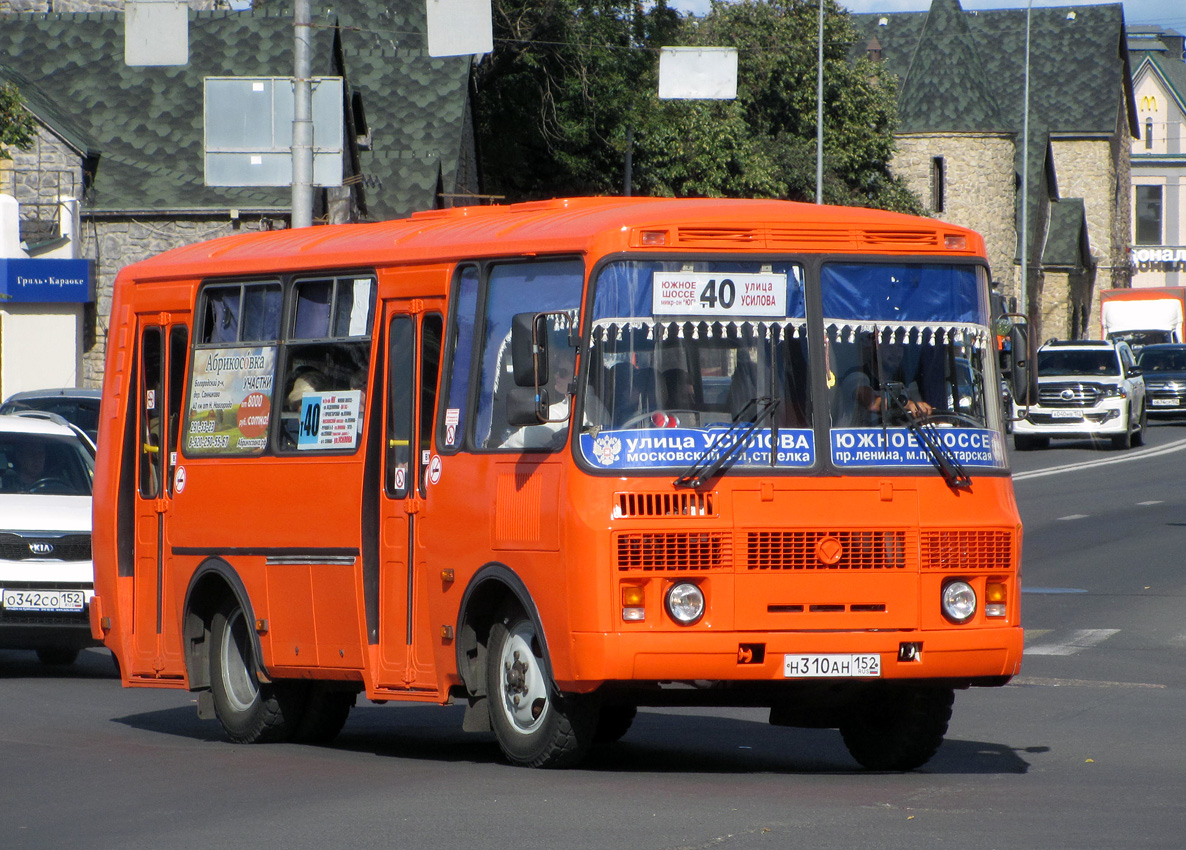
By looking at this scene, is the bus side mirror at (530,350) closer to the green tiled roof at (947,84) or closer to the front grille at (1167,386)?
the front grille at (1167,386)

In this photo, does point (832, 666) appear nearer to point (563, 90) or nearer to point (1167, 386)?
point (563, 90)

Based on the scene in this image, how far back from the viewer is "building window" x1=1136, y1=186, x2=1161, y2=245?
10856 cm

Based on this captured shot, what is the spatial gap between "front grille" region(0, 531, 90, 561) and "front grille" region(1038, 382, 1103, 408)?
28.5 m

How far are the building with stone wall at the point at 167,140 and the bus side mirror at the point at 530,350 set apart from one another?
28951 mm

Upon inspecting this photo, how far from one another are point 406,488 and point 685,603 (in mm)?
1859

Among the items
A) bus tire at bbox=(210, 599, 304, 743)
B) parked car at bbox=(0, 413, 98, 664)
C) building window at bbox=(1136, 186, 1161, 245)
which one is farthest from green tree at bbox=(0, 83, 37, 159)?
building window at bbox=(1136, 186, 1161, 245)

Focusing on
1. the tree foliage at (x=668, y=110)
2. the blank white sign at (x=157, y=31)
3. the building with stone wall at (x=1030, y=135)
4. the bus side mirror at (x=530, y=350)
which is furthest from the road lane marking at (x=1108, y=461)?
the building with stone wall at (x=1030, y=135)

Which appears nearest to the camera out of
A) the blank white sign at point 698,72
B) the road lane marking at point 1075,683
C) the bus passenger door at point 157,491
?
the bus passenger door at point 157,491

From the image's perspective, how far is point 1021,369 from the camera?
9539 mm

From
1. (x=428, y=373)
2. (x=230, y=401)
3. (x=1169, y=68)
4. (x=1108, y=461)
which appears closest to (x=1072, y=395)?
(x=1108, y=461)

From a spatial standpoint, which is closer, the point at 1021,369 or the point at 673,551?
the point at 673,551

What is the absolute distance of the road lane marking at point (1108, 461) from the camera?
112 feet

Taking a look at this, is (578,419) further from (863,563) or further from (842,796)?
(842,796)

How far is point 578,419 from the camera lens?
8648mm
